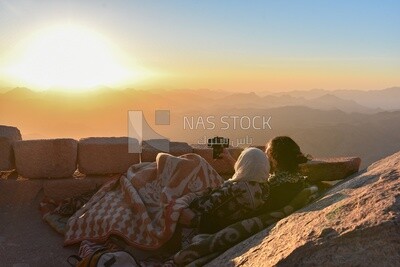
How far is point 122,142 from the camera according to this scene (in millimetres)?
6949

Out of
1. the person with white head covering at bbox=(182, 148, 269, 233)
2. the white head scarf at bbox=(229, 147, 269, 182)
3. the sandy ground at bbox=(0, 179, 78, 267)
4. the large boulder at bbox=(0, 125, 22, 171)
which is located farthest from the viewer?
the large boulder at bbox=(0, 125, 22, 171)

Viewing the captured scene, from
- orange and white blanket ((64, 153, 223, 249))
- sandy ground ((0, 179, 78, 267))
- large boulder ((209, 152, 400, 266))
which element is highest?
large boulder ((209, 152, 400, 266))

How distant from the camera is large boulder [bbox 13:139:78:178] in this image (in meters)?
6.70

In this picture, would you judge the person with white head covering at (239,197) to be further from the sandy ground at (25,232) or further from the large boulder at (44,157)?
the large boulder at (44,157)

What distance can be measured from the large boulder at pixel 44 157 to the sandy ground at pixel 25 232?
0.16 metres

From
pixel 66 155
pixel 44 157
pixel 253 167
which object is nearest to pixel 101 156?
pixel 66 155

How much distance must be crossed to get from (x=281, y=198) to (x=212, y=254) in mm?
924

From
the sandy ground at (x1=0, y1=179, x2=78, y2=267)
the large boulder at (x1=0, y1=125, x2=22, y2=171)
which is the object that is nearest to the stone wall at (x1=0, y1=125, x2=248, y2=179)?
the large boulder at (x1=0, y1=125, x2=22, y2=171)

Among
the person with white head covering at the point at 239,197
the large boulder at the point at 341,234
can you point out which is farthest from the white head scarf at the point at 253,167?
the large boulder at the point at 341,234

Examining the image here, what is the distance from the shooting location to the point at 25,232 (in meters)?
6.02

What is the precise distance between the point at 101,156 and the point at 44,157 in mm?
706

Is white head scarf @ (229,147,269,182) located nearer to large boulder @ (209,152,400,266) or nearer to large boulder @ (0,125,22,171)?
large boulder @ (209,152,400,266)

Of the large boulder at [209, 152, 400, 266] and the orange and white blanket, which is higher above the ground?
the large boulder at [209, 152, 400, 266]

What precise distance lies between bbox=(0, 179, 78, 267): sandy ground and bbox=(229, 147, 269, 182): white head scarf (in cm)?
200
